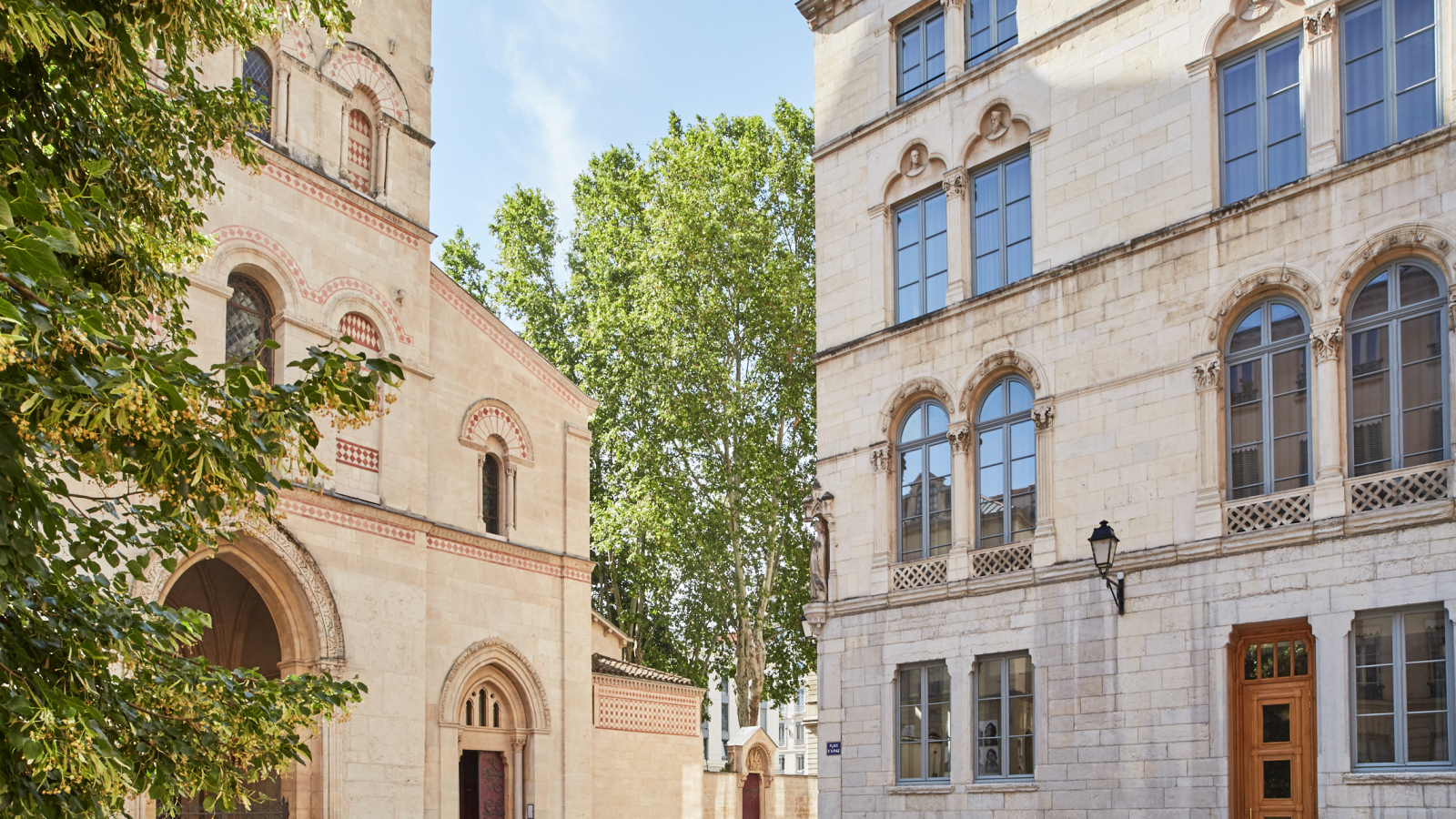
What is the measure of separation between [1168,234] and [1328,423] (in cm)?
301

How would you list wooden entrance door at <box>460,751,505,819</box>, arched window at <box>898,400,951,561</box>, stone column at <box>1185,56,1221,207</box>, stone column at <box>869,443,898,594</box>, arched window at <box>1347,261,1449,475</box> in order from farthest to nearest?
1. wooden entrance door at <box>460,751,505,819</box>
2. stone column at <box>869,443,898,594</box>
3. arched window at <box>898,400,951,561</box>
4. stone column at <box>1185,56,1221,207</box>
5. arched window at <box>1347,261,1449,475</box>

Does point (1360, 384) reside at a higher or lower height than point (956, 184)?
lower

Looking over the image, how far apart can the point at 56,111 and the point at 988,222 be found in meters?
12.9

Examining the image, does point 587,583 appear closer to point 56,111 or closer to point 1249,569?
point 1249,569

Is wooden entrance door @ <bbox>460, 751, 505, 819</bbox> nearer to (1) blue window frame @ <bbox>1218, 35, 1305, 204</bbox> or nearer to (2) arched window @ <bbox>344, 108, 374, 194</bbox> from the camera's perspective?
(2) arched window @ <bbox>344, 108, 374, 194</bbox>

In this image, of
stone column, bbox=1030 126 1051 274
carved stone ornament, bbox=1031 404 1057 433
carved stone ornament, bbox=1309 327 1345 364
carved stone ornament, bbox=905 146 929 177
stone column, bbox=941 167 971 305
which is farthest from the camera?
carved stone ornament, bbox=905 146 929 177

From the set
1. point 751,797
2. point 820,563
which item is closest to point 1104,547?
point 820,563

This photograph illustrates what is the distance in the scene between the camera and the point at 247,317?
21.3 m

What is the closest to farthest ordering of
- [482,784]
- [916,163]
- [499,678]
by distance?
[916,163] < [482,784] < [499,678]

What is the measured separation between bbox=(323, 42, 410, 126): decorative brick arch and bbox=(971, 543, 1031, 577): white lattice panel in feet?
43.9

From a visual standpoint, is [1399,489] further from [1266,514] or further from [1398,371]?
[1266,514]

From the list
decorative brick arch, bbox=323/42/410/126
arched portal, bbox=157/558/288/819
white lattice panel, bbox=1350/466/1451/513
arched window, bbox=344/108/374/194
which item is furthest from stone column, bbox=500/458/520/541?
white lattice panel, bbox=1350/466/1451/513

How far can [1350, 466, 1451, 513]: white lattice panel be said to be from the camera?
1301 cm

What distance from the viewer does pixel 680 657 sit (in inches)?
1416
